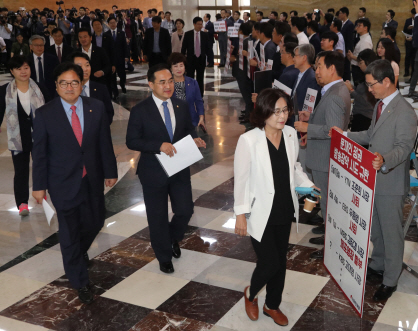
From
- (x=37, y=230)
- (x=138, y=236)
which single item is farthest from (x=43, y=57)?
(x=138, y=236)

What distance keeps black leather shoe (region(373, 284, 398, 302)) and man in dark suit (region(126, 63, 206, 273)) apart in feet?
4.91

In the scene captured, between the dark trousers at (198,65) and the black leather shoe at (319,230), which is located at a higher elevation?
the dark trousers at (198,65)

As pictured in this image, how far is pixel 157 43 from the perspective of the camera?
11.7 metres

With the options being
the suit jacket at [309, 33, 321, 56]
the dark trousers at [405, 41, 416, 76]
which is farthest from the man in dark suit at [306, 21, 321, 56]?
the dark trousers at [405, 41, 416, 76]

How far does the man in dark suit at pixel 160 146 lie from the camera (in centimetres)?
369

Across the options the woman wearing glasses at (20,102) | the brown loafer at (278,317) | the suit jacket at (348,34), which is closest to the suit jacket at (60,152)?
the brown loafer at (278,317)

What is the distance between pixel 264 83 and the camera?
6.63 metres

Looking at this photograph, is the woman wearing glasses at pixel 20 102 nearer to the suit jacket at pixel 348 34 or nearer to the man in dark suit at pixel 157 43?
the man in dark suit at pixel 157 43

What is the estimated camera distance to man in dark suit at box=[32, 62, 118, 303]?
3424mm

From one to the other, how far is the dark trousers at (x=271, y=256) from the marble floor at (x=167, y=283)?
0.32m

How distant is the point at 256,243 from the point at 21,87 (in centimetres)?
313

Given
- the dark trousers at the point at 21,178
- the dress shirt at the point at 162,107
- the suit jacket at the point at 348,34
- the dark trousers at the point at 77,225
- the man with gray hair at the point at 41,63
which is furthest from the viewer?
the suit jacket at the point at 348,34

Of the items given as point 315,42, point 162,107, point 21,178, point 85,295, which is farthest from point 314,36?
point 85,295

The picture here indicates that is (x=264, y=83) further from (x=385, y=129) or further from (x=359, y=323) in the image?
(x=359, y=323)
